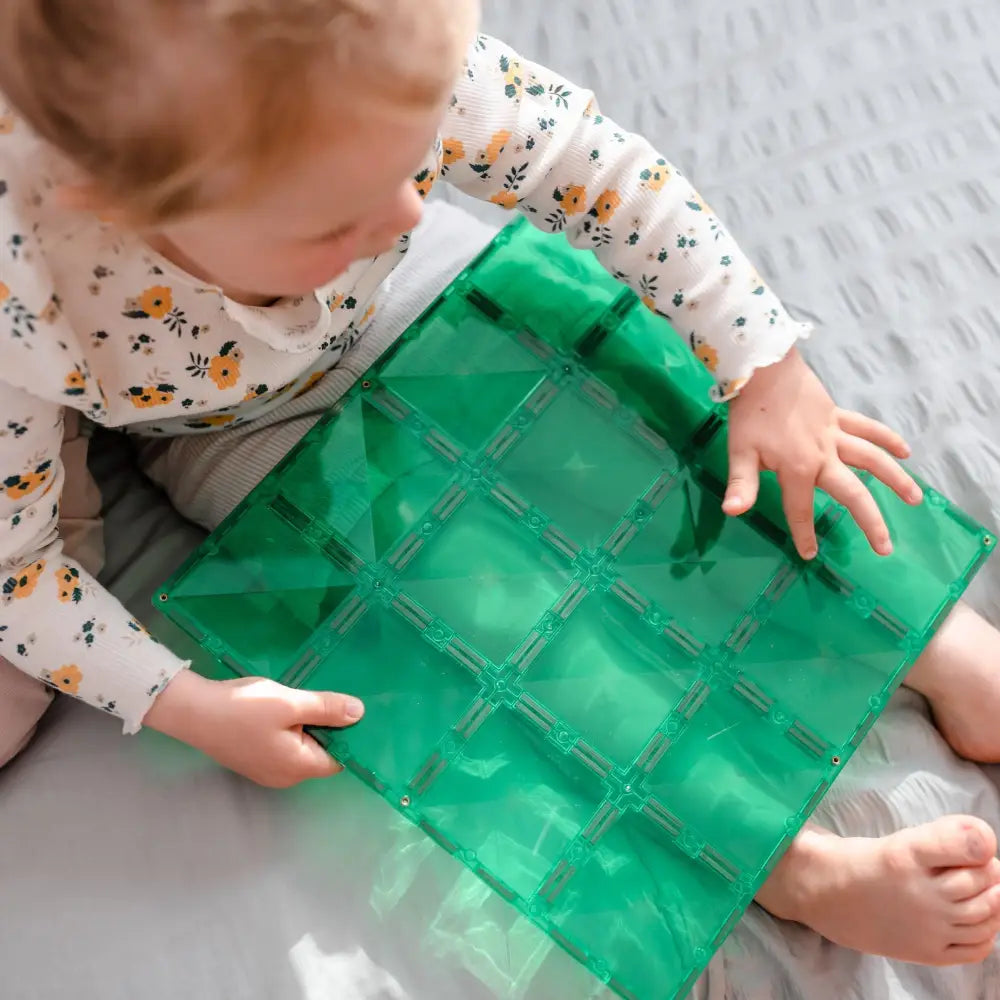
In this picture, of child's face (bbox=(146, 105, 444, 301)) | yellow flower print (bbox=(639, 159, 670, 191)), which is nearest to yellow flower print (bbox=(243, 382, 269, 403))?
child's face (bbox=(146, 105, 444, 301))

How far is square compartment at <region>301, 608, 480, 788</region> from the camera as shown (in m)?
0.56

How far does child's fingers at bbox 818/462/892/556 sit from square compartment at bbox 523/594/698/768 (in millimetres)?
121

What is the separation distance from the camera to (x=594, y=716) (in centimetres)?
58

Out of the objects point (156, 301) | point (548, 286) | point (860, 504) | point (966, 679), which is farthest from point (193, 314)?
point (966, 679)

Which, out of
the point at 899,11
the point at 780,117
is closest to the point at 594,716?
the point at 780,117

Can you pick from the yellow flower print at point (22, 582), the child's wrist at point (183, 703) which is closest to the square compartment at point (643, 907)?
A: the child's wrist at point (183, 703)

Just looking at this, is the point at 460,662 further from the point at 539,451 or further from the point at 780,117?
the point at 780,117

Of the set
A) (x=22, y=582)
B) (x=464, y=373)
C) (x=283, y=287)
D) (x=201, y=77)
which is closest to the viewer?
(x=201, y=77)

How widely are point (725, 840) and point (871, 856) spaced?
90 millimetres

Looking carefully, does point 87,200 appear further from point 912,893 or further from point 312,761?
point 912,893

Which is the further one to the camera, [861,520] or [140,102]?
[861,520]

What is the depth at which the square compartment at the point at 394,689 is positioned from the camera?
0.56m

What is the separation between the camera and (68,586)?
1.78 ft

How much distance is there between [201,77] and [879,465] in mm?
431
